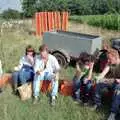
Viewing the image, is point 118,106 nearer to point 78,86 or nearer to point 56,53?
point 78,86

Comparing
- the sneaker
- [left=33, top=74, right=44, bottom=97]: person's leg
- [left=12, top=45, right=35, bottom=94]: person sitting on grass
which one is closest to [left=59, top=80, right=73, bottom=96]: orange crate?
[left=33, top=74, right=44, bottom=97]: person's leg

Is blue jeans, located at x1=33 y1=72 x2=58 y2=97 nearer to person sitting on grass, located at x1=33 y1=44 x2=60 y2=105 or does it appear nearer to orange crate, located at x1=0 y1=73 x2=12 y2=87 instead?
person sitting on grass, located at x1=33 y1=44 x2=60 y2=105

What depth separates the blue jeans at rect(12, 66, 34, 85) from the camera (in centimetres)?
788

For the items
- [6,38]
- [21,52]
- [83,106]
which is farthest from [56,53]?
[6,38]

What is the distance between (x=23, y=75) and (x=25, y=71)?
0.10 meters

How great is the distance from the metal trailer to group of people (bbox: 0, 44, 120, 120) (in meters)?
2.15

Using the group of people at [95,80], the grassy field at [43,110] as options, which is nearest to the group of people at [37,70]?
the grassy field at [43,110]

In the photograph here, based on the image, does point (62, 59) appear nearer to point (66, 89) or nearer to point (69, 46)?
point (69, 46)

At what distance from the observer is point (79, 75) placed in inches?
289

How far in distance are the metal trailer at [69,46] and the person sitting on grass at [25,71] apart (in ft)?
7.02

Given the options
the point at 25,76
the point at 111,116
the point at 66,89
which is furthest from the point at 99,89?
the point at 25,76

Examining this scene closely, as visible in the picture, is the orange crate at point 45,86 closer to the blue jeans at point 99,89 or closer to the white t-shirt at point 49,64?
the white t-shirt at point 49,64

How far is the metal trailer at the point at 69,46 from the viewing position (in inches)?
386

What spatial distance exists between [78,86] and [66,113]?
705 mm
